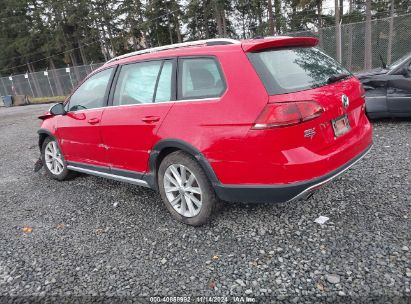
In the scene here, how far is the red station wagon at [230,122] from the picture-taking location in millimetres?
2750

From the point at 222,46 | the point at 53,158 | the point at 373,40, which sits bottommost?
the point at 373,40

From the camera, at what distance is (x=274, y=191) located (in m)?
2.81

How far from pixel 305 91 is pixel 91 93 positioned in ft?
9.25

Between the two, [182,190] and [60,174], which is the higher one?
[182,190]

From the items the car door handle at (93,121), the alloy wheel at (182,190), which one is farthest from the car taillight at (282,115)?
the car door handle at (93,121)

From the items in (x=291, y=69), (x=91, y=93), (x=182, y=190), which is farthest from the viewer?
(x=91, y=93)

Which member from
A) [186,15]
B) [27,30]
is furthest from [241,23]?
[27,30]

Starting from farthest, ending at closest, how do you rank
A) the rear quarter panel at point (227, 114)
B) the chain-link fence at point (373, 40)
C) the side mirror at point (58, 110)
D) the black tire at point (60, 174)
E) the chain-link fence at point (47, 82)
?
1. the chain-link fence at point (47, 82)
2. the chain-link fence at point (373, 40)
3. the black tire at point (60, 174)
4. the side mirror at point (58, 110)
5. the rear quarter panel at point (227, 114)

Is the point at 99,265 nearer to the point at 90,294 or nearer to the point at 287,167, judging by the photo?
the point at 90,294

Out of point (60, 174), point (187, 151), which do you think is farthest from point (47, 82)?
point (187, 151)

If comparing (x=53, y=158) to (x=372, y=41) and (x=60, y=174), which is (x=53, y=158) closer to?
(x=60, y=174)

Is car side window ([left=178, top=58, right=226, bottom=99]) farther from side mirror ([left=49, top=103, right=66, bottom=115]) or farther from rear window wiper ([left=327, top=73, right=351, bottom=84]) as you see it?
side mirror ([left=49, top=103, right=66, bottom=115])

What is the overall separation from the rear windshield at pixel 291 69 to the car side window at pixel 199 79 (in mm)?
344

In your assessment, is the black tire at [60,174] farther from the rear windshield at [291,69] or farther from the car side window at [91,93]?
the rear windshield at [291,69]
